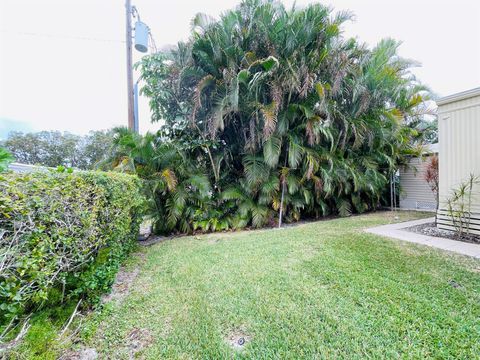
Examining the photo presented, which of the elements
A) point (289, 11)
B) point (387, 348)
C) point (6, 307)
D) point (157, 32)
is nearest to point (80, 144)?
point (157, 32)

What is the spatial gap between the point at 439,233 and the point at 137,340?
600cm

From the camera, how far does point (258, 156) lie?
643cm

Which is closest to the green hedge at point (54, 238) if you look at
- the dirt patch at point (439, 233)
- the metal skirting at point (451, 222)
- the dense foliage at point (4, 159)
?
the dense foliage at point (4, 159)

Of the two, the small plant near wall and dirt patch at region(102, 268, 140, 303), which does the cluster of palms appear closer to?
A: dirt patch at region(102, 268, 140, 303)

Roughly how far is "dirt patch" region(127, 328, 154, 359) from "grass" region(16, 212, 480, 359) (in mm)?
10

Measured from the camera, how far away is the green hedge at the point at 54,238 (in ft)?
5.39

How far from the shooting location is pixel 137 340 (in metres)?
2.07

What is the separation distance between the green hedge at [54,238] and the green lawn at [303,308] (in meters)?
0.50

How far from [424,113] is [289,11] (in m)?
7.44

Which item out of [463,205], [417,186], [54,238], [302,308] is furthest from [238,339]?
[417,186]

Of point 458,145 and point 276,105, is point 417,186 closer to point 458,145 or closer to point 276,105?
point 458,145

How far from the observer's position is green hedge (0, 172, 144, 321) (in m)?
A: 1.64

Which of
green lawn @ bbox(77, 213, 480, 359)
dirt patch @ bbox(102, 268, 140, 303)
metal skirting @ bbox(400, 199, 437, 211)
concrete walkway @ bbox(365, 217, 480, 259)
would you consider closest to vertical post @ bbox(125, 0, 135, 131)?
dirt patch @ bbox(102, 268, 140, 303)

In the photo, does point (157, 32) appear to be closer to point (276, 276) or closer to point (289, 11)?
point (289, 11)
